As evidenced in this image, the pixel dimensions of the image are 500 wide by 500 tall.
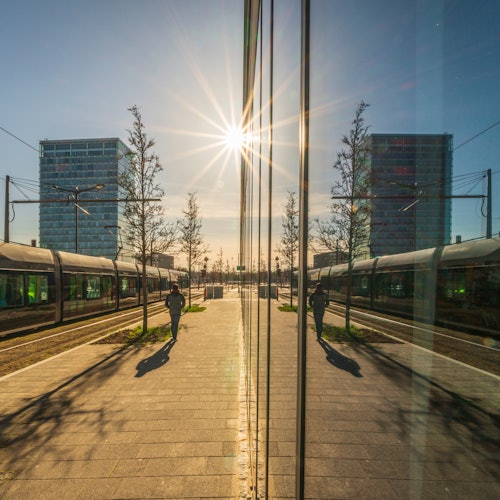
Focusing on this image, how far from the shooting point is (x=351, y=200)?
876 millimetres

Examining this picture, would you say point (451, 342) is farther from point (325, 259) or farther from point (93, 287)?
point (93, 287)

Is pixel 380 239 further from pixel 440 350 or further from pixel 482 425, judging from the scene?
pixel 482 425

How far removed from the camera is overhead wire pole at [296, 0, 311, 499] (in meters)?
1.19

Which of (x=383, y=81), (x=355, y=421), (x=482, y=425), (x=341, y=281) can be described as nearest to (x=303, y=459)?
(x=355, y=421)

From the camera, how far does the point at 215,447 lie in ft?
13.2

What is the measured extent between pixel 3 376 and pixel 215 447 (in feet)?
17.1

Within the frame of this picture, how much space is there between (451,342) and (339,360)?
0.51 meters

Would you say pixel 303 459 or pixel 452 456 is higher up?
pixel 452 456

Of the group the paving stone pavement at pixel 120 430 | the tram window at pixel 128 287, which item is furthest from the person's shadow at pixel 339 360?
the tram window at pixel 128 287

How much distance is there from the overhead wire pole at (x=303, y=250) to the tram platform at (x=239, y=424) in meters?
0.05

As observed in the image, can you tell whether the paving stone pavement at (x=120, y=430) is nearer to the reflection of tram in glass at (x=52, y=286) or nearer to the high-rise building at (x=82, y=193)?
the reflection of tram in glass at (x=52, y=286)

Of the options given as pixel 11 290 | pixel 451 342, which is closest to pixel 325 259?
pixel 451 342

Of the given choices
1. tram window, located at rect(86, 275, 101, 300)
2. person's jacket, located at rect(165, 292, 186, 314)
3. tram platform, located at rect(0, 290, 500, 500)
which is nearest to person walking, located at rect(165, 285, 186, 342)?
person's jacket, located at rect(165, 292, 186, 314)

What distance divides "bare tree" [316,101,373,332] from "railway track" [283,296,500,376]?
26 centimetres
